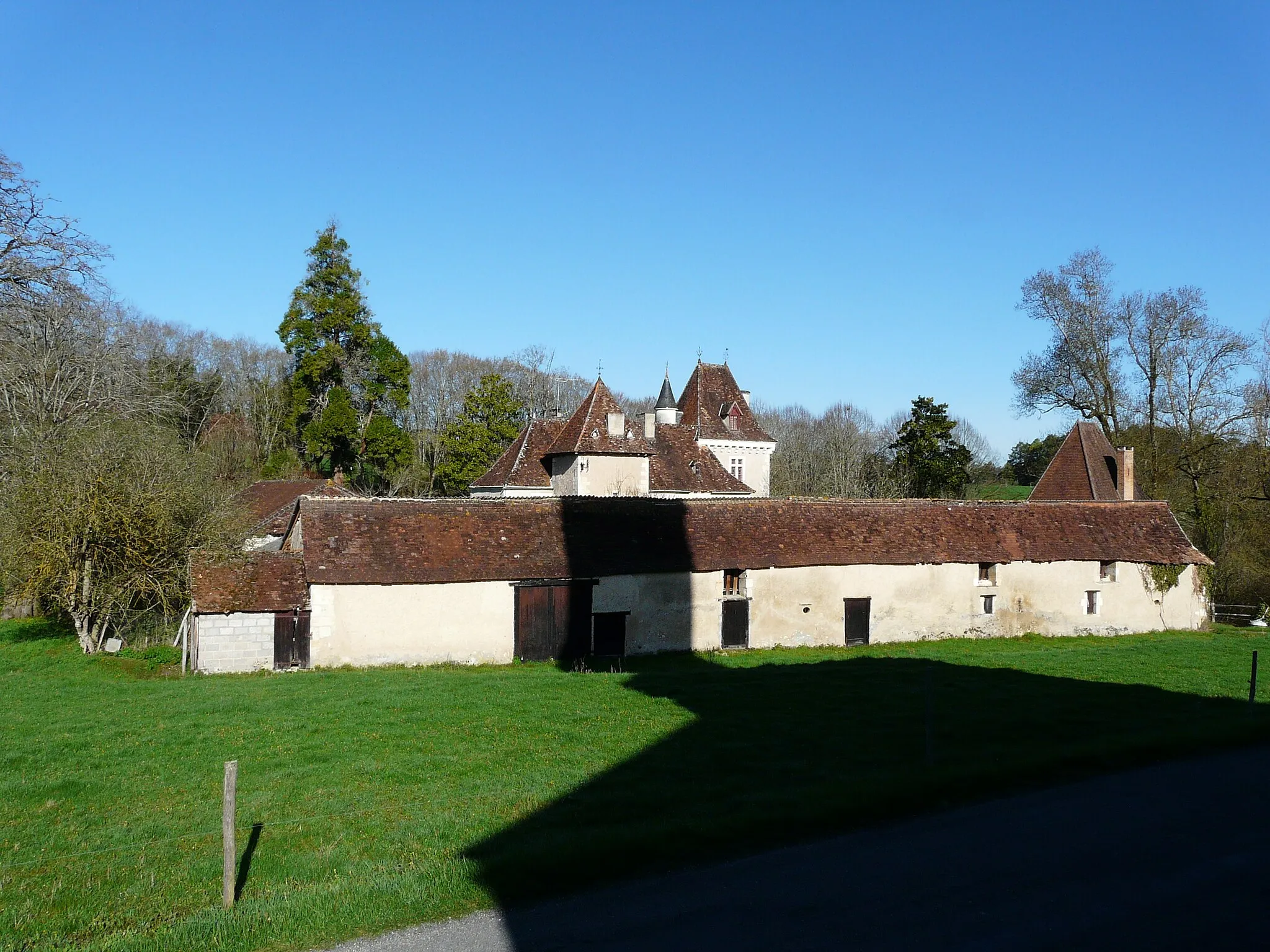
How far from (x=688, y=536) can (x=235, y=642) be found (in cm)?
1315

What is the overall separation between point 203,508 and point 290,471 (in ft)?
99.7

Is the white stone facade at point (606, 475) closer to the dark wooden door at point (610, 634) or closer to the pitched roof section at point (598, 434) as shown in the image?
the pitched roof section at point (598, 434)

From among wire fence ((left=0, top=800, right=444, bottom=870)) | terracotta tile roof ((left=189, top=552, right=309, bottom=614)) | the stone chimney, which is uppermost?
the stone chimney

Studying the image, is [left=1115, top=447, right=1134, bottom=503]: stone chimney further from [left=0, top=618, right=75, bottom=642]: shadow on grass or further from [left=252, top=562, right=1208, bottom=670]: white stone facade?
[left=0, top=618, right=75, bottom=642]: shadow on grass

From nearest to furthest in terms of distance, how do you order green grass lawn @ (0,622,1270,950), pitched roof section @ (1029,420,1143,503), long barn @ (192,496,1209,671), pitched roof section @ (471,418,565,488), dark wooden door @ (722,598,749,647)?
green grass lawn @ (0,622,1270,950) → long barn @ (192,496,1209,671) → dark wooden door @ (722,598,749,647) → pitched roof section @ (1029,420,1143,503) → pitched roof section @ (471,418,565,488)

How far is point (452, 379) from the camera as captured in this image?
75000mm

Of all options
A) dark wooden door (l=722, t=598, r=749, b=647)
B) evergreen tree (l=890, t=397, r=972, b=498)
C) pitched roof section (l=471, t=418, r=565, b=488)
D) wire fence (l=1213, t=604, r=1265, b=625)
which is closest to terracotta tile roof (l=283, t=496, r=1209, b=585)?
dark wooden door (l=722, t=598, r=749, b=647)

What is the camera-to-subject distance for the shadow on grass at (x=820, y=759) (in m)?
9.19

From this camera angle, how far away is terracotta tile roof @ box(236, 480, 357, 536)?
37828 millimetres

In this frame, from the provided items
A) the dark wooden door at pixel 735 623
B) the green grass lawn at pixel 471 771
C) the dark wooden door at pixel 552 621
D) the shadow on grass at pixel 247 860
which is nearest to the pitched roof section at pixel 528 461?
the dark wooden door at pixel 735 623

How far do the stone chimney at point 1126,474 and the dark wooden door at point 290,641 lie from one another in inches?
1279

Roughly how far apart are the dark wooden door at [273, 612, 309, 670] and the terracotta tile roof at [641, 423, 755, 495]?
21524mm

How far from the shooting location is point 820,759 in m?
12.9

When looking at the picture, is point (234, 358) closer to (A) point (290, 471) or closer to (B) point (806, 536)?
(A) point (290, 471)
